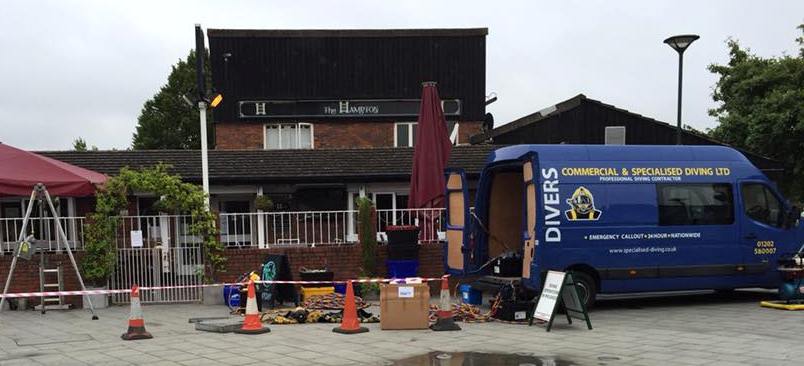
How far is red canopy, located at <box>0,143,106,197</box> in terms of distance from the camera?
39.5ft

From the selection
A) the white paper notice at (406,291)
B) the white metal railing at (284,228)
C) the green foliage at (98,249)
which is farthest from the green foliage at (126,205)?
the white paper notice at (406,291)

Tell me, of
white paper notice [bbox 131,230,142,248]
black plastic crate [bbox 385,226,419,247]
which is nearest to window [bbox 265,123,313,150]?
black plastic crate [bbox 385,226,419,247]

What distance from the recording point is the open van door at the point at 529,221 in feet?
35.9

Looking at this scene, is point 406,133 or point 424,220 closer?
point 424,220

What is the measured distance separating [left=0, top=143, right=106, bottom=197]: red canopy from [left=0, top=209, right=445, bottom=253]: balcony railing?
972 millimetres

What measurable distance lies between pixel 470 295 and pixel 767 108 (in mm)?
16363

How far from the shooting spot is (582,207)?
11.2m

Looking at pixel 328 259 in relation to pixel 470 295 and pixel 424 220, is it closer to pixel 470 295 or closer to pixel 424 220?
pixel 424 220

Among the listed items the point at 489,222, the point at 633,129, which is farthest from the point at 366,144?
the point at 489,222

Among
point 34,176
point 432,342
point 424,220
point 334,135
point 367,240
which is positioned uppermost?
point 334,135

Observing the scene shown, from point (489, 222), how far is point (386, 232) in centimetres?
250

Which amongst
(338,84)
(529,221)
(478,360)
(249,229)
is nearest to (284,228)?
(249,229)

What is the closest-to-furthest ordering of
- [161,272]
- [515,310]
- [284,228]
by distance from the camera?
[515,310] < [161,272] < [284,228]

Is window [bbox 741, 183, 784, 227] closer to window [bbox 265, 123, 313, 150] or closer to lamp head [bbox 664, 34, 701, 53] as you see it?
lamp head [bbox 664, 34, 701, 53]
